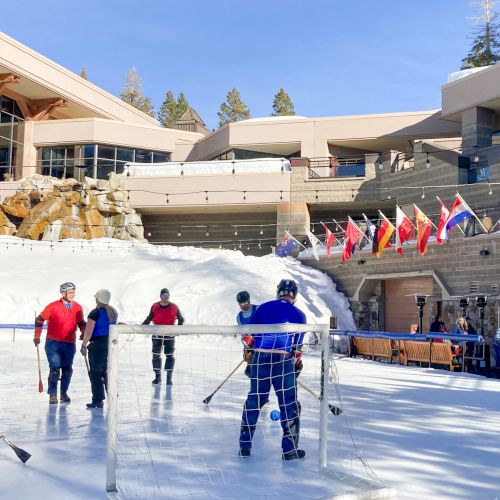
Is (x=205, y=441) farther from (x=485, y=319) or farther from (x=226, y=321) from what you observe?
(x=226, y=321)

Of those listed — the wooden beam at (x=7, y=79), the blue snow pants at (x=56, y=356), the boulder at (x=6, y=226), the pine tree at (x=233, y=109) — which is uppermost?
the pine tree at (x=233, y=109)

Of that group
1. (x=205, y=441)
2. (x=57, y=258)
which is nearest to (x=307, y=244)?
(x=57, y=258)

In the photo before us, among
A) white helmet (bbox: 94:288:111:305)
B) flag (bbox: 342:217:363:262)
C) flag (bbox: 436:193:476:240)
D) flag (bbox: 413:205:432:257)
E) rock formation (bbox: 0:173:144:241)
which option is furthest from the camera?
rock formation (bbox: 0:173:144:241)

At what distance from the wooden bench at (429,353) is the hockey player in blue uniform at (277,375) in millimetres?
10521

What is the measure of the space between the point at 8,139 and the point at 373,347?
26.4 m

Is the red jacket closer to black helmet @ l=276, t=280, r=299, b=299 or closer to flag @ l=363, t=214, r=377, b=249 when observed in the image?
black helmet @ l=276, t=280, r=299, b=299

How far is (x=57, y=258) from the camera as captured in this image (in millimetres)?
28016

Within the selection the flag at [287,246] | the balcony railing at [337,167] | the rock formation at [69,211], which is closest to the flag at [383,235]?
the flag at [287,246]

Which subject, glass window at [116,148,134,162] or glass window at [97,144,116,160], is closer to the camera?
glass window at [97,144,116,160]

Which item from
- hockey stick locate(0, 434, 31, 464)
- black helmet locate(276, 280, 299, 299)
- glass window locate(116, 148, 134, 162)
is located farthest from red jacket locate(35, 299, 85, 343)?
glass window locate(116, 148, 134, 162)

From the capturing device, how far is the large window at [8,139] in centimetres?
3666

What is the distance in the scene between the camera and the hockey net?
185 inches

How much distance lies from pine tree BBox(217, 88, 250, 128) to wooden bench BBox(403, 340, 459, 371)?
59158mm

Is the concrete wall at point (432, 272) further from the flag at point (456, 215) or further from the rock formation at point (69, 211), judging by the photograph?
the rock formation at point (69, 211)
